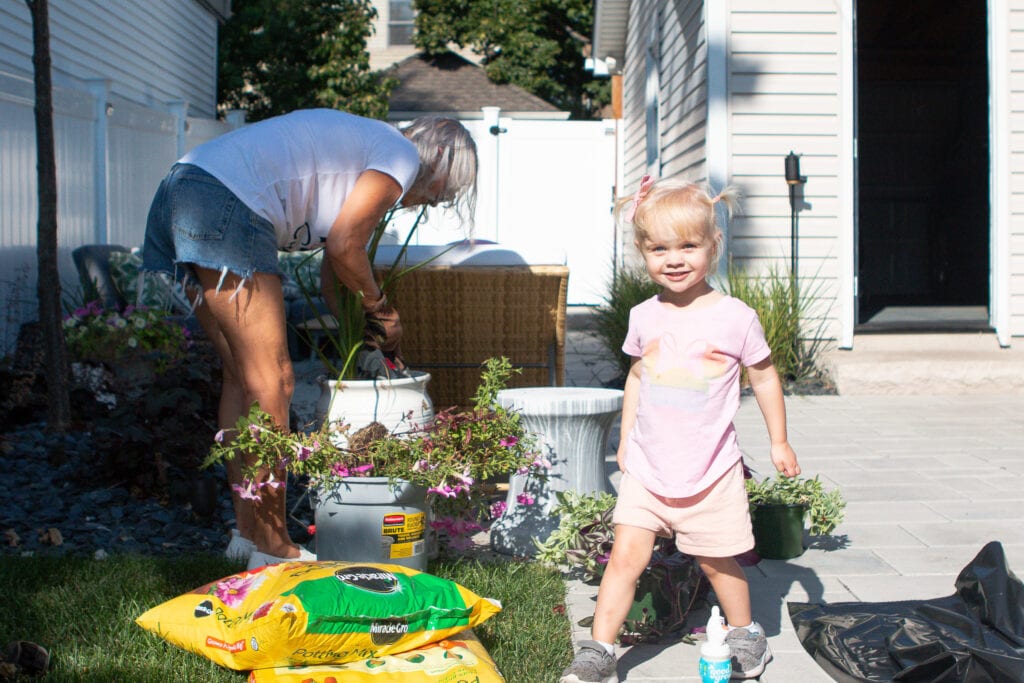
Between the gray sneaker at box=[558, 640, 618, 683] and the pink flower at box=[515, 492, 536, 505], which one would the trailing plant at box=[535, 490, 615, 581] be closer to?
the pink flower at box=[515, 492, 536, 505]

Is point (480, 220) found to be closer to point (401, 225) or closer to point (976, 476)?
point (401, 225)

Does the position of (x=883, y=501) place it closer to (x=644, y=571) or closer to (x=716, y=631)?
(x=644, y=571)

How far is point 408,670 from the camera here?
247 centimetres

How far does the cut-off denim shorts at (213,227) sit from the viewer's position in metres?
2.98

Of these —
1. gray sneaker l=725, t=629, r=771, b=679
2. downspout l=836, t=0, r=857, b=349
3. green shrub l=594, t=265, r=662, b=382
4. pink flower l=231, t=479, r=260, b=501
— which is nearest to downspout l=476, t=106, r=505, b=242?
green shrub l=594, t=265, r=662, b=382

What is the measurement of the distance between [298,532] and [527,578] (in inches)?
38.7

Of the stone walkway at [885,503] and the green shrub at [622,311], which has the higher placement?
the green shrub at [622,311]

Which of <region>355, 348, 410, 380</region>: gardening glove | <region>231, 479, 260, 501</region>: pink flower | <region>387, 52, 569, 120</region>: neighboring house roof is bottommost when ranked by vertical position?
<region>231, 479, 260, 501</region>: pink flower

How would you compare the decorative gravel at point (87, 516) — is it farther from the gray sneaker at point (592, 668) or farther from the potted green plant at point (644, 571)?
the gray sneaker at point (592, 668)

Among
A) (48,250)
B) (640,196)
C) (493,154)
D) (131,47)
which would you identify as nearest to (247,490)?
(640,196)

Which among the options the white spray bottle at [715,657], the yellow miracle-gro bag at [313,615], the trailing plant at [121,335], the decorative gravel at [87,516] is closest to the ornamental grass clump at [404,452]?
the yellow miracle-gro bag at [313,615]

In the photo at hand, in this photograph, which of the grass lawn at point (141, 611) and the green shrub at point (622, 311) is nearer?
the grass lawn at point (141, 611)

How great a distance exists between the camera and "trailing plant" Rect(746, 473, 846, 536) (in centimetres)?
363

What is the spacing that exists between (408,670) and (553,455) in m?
1.33
